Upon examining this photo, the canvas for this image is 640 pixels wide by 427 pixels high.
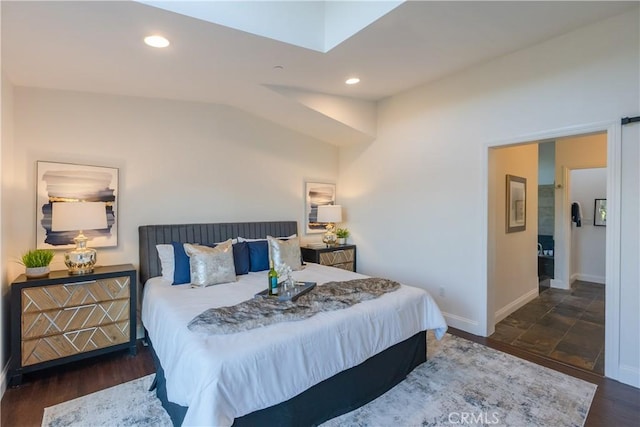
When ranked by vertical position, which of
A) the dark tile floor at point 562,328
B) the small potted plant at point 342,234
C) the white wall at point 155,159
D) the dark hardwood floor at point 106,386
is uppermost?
the white wall at point 155,159

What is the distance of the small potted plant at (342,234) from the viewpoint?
16.8ft

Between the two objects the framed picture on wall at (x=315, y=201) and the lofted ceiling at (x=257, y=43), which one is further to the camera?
the framed picture on wall at (x=315, y=201)

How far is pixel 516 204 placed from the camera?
4402 mm

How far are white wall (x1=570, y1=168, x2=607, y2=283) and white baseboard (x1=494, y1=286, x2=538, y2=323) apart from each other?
1.75 m

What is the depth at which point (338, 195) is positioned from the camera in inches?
213

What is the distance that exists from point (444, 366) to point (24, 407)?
337 centimetres

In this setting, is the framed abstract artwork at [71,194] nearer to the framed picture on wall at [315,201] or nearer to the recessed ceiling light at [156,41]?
the recessed ceiling light at [156,41]

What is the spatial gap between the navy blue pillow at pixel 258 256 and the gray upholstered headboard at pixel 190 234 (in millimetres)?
406

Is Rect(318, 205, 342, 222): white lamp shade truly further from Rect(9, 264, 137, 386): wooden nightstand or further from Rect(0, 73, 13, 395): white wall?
Rect(0, 73, 13, 395): white wall

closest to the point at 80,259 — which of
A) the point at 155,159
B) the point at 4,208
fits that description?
the point at 4,208

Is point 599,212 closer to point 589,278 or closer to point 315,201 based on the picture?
point 589,278

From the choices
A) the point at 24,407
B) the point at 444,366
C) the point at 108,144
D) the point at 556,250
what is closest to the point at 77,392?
the point at 24,407

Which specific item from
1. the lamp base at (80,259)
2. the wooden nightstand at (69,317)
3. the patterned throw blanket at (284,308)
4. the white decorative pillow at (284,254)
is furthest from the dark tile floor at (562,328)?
the lamp base at (80,259)

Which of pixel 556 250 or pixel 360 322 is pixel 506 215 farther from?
pixel 360 322
